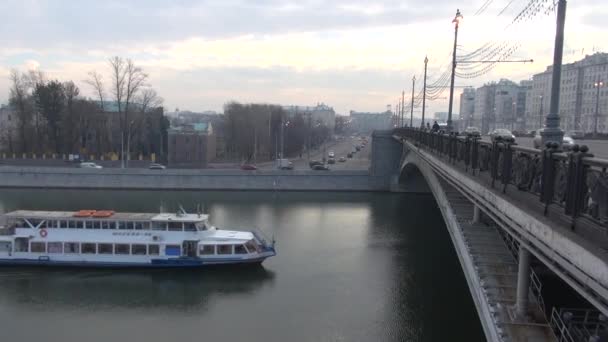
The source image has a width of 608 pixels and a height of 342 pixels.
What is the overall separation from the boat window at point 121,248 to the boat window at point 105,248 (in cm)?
15

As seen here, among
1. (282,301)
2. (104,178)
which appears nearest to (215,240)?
(282,301)

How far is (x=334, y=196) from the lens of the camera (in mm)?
34094

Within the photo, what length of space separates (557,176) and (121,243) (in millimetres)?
15392

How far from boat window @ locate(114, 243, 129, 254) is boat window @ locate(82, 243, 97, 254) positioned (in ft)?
2.34

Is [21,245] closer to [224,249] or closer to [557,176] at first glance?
[224,249]

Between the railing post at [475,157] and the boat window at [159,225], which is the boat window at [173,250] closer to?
the boat window at [159,225]

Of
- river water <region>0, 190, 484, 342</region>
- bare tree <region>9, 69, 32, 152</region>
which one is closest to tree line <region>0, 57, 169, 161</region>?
bare tree <region>9, 69, 32, 152</region>

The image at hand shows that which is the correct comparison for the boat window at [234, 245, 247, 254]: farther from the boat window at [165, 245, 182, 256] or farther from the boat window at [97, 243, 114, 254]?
the boat window at [97, 243, 114, 254]

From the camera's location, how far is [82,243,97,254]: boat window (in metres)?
17.5

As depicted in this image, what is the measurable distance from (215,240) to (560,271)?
45.2 ft

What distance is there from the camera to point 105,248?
1748cm

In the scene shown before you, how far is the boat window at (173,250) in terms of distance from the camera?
57.1 feet

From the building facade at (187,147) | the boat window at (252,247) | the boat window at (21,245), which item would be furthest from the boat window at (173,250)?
the building facade at (187,147)

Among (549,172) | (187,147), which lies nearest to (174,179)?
(187,147)
